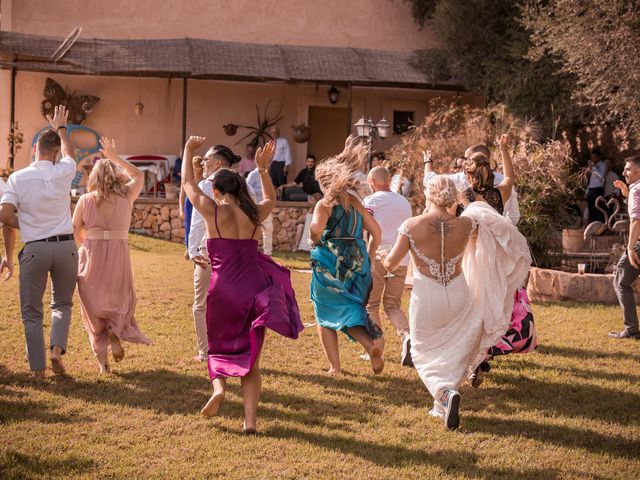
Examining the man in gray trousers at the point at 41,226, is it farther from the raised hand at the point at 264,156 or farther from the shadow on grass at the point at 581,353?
the shadow on grass at the point at 581,353

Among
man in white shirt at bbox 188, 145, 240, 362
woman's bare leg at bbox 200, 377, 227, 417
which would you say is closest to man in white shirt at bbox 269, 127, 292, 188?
man in white shirt at bbox 188, 145, 240, 362

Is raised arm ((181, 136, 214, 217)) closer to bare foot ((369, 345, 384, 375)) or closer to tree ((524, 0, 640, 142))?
bare foot ((369, 345, 384, 375))

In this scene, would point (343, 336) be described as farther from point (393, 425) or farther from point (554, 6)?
point (554, 6)

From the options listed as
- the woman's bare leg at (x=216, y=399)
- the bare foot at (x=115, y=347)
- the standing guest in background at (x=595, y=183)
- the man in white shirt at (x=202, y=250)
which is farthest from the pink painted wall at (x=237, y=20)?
the woman's bare leg at (x=216, y=399)

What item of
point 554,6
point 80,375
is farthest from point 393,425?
point 554,6

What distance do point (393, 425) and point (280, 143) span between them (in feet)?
50.3

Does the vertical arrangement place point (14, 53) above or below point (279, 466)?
above

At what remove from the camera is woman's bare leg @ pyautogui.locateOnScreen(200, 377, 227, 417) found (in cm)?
564

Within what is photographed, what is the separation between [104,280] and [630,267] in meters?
5.46

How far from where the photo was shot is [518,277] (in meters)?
6.53

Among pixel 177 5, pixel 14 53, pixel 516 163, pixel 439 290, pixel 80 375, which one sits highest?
pixel 177 5

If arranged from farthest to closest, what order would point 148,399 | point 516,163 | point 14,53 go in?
point 14,53 → point 516,163 → point 148,399

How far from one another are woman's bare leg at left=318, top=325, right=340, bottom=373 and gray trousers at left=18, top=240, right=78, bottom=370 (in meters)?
1.99

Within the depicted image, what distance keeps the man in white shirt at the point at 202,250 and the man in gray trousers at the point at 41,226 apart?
3.25 ft
